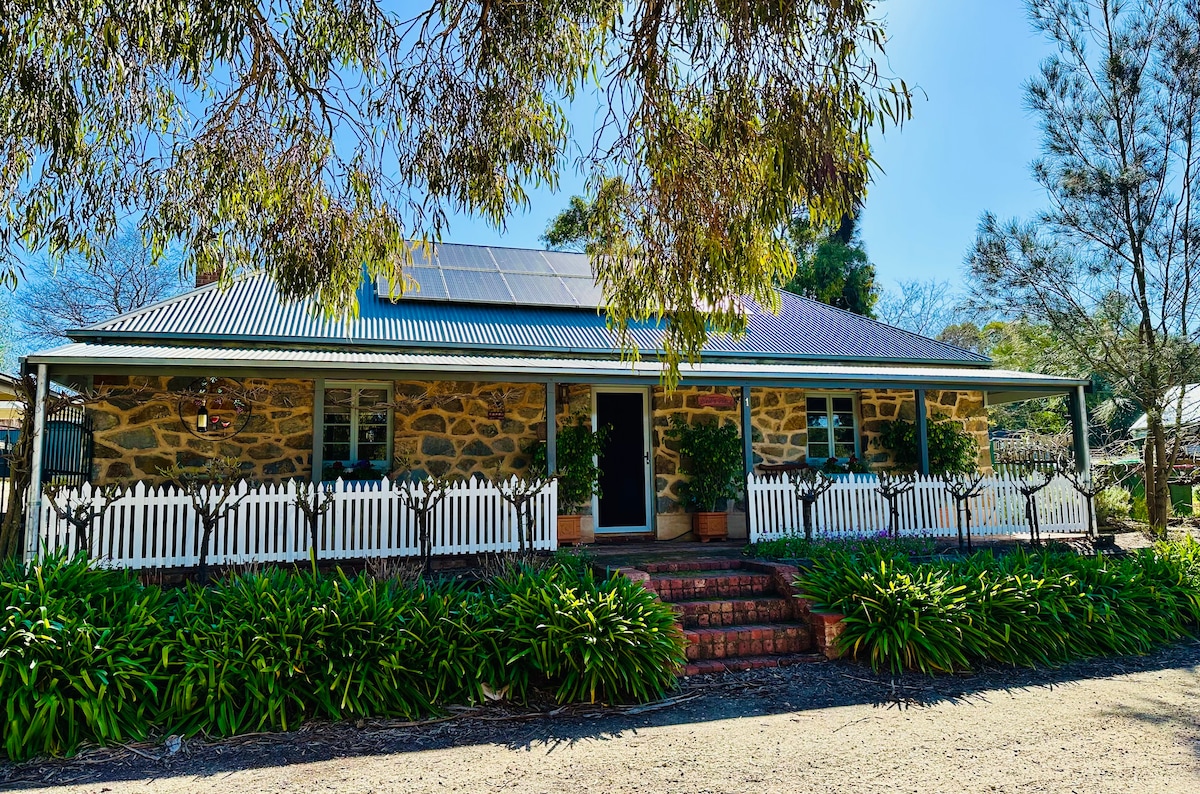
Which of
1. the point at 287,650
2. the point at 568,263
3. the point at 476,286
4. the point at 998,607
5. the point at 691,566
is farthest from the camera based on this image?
the point at 568,263

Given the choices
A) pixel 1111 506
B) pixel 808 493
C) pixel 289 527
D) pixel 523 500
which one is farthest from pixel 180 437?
pixel 1111 506

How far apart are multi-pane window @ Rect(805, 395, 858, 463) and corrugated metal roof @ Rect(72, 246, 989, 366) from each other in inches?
26.5

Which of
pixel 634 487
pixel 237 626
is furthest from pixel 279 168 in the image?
pixel 634 487

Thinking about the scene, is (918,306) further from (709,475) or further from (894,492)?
(894,492)

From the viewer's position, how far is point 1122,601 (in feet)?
22.3

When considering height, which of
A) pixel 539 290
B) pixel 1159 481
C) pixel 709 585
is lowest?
pixel 709 585

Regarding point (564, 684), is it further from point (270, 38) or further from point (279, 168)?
point (270, 38)

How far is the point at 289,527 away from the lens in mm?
7535

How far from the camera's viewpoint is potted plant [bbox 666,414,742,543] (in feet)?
33.8

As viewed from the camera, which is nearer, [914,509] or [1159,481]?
[914,509]

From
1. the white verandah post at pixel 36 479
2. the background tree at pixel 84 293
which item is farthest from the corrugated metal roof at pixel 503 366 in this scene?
the background tree at pixel 84 293

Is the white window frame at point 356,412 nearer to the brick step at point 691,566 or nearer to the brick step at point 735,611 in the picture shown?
the brick step at point 691,566

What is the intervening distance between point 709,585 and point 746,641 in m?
0.74

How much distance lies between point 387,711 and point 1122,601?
6140mm
